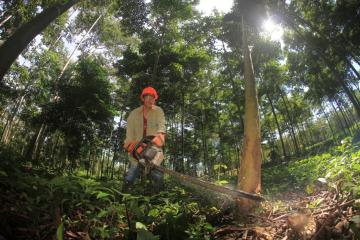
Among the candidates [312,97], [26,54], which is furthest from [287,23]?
[26,54]

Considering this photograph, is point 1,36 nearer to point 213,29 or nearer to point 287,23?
point 213,29

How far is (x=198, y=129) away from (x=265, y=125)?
12.5 metres

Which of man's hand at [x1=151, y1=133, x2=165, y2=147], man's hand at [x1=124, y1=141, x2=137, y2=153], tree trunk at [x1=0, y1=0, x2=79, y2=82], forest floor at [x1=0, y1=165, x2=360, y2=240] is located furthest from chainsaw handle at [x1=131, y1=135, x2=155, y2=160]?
tree trunk at [x1=0, y1=0, x2=79, y2=82]

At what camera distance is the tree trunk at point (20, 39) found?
6.92 m

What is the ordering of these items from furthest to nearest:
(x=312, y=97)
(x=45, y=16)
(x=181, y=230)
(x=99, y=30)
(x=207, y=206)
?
(x=312, y=97) → (x=99, y=30) → (x=45, y=16) → (x=207, y=206) → (x=181, y=230)

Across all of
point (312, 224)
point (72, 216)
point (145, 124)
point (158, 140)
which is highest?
point (145, 124)

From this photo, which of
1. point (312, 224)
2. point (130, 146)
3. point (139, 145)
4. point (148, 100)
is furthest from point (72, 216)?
point (312, 224)

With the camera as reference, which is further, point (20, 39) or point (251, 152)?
point (20, 39)

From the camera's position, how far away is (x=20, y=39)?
7285 mm

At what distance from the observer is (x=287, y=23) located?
17953 millimetres

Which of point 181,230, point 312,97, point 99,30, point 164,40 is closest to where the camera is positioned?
point 181,230

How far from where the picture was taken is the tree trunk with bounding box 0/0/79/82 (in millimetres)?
6918

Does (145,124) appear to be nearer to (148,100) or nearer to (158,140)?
(148,100)

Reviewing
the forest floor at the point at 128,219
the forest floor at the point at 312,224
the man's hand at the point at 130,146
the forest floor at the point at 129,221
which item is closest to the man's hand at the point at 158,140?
the man's hand at the point at 130,146
